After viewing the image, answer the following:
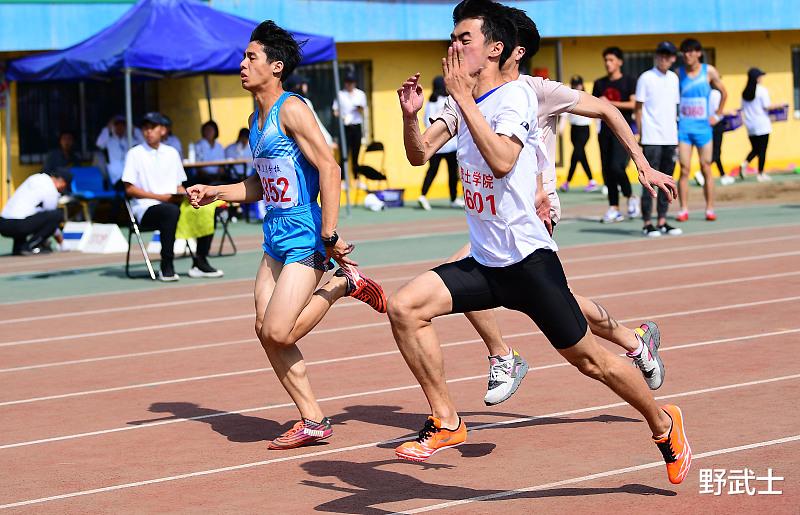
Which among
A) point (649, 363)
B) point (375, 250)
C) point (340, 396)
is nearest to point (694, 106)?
point (375, 250)

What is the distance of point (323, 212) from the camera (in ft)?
23.3

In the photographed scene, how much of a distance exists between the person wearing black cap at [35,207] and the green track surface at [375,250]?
0.41 meters

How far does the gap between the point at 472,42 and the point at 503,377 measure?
2.20m

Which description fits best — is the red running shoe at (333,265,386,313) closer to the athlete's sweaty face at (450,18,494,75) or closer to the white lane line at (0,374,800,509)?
the white lane line at (0,374,800,509)

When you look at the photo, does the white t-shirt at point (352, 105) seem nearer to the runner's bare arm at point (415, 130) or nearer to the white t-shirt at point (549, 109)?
the white t-shirt at point (549, 109)

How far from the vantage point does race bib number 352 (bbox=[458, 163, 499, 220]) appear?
20.0 ft

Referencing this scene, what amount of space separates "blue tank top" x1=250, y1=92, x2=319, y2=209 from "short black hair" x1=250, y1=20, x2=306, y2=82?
205 mm

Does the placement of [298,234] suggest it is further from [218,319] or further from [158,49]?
[158,49]

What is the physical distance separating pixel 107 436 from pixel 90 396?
4.19ft

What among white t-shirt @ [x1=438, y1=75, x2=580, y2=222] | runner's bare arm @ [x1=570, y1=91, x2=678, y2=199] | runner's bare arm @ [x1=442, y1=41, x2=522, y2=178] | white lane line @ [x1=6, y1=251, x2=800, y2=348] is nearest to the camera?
runner's bare arm @ [x1=442, y1=41, x2=522, y2=178]

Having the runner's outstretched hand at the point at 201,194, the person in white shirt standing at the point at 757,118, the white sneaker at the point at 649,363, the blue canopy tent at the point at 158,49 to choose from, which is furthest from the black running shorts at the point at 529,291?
the person in white shirt standing at the point at 757,118

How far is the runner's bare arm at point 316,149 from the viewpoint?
7094 millimetres

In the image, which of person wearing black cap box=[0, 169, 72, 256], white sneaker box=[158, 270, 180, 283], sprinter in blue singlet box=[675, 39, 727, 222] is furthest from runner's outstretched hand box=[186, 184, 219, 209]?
person wearing black cap box=[0, 169, 72, 256]

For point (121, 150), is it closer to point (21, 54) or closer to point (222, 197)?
point (21, 54)
